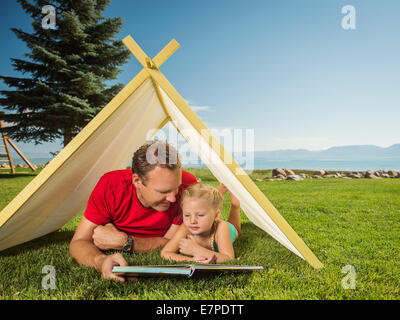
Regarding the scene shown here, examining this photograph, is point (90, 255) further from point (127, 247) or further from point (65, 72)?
point (65, 72)

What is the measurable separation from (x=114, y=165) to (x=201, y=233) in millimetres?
1570

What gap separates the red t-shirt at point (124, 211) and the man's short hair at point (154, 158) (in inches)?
9.9

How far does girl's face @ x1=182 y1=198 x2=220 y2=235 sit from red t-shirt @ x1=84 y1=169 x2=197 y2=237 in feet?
1.07

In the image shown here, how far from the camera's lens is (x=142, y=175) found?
2326 mm

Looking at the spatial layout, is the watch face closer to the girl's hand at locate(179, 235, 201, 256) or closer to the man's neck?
the man's neck

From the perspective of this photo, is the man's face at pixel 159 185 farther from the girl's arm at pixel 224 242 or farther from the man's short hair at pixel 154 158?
the girl's arm at pixel 224 242

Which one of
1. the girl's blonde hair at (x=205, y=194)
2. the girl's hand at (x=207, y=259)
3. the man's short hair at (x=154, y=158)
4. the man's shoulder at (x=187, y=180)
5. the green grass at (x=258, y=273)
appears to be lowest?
the green grass at (x=258, y=273)

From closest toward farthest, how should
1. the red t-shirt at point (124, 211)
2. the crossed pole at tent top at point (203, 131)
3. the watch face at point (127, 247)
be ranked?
1. the crossed pole at tent top at point (203, 131)
2. the red t-shirt at point (124, 211)
3. the watch face at point (127, 247)

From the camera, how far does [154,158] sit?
2314mm

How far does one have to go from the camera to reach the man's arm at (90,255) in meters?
1.91

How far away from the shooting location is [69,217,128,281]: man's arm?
6.28 feet

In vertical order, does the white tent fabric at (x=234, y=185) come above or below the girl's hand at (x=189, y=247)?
above

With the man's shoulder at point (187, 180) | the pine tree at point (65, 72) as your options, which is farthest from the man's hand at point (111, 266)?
the pine tree at point (65, 72)

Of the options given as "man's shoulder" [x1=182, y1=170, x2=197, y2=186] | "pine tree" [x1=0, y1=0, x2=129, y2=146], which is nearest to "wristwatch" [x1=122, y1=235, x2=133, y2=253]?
"man's shoulder" [x1=182, y1=170, x2=197, y2=186]
